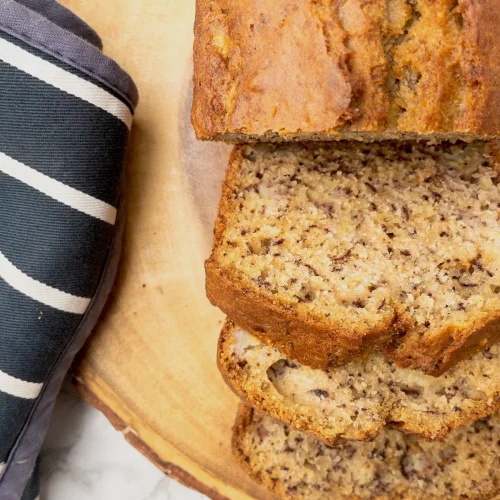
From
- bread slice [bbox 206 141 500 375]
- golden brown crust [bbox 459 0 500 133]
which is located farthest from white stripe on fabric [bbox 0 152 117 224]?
golden brown crust [bbox 459 0 500 133]

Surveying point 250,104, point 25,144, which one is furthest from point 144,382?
point 250,104

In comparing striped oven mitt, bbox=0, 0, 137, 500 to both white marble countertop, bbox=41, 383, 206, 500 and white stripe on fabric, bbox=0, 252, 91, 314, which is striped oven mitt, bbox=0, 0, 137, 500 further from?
white marble countertop, bbox=41, 383, 206, 500

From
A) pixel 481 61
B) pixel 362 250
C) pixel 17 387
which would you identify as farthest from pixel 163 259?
pixel 481 61

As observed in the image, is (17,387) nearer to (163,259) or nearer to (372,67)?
(163,259)

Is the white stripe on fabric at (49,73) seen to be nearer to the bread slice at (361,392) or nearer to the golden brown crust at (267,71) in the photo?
the golden brown crust at (267,71)

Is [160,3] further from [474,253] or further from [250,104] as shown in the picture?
[474,253]
